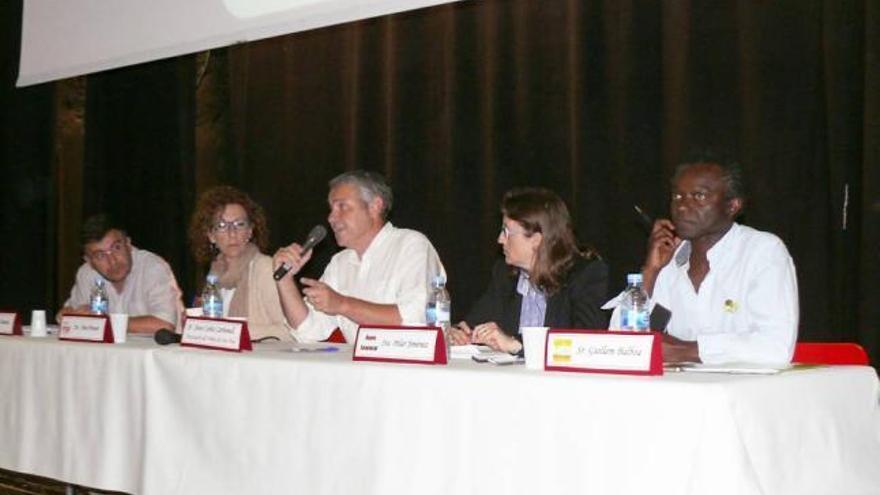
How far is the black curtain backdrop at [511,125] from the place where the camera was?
3367mm

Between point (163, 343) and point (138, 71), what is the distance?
10.2 feet

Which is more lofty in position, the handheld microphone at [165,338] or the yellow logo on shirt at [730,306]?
the yellow logo on shirt at [730,306]

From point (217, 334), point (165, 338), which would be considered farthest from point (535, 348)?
point (165, 338)

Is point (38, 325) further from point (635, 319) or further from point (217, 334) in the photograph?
point (635, 319)

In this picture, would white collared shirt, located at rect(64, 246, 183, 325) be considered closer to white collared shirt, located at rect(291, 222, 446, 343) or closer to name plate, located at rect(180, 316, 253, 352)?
white collared shirt, located at rect(291, 222, 446, 343)

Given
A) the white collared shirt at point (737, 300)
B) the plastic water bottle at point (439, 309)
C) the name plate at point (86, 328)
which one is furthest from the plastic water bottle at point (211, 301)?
the white collared shirt at point (737, 300)

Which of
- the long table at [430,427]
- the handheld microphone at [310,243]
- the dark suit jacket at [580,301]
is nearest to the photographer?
the long table at [430,427]

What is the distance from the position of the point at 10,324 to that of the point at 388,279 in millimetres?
1148

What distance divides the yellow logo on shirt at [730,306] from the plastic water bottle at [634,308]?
332mm

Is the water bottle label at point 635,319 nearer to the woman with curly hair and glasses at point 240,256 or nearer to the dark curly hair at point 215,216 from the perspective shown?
the woman with curly hair and glasses at point 240,256

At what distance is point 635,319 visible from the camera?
2170 millimetres

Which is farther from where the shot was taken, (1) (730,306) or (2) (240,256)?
(2) (240,256)

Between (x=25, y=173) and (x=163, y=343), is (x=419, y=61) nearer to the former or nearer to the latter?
(x=163, y=343)

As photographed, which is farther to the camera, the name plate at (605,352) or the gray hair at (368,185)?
the gray hair at (368,185)
